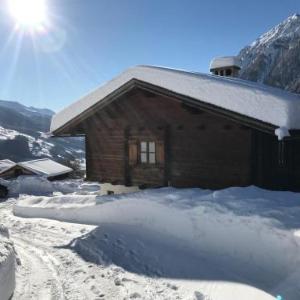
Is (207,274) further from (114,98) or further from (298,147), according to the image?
(114,98)

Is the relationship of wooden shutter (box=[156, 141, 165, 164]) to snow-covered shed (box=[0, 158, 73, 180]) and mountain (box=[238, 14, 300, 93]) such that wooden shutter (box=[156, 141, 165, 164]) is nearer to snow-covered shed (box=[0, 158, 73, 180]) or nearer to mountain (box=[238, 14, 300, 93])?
snow-covered shed (box=[0, 158, 73, 180])

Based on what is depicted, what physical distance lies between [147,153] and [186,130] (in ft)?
6.41

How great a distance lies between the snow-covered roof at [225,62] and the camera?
65.1 ft

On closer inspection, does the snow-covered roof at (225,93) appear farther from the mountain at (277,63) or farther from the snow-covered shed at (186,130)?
the mountain at (277,63)

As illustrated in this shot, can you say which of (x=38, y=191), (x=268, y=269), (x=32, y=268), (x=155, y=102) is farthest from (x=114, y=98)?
(x=38, y=191)

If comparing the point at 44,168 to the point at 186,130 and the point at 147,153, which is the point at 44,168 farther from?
the point at 186,130

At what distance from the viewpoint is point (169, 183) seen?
1315cm

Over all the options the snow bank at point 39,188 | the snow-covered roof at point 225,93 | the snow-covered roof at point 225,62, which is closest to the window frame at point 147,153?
the snow-covered roof at point 225,93

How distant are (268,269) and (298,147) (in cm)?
518

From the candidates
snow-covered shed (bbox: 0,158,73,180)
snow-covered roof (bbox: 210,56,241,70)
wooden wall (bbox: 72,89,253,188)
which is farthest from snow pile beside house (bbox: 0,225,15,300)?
snow-covered shed (bbox: 0,158,73,180)

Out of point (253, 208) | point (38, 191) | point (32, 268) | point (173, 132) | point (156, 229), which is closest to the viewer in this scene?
point (32, 268)

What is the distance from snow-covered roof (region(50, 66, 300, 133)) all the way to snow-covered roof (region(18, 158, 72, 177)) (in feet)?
83.9

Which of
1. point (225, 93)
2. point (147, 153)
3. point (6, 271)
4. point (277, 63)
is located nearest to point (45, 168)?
point (147, 153)

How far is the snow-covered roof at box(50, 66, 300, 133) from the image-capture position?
347 inches
